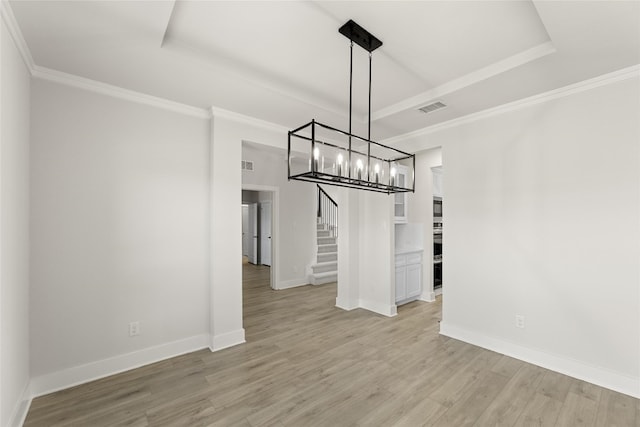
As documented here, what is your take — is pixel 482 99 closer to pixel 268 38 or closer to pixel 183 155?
pixel 268 38

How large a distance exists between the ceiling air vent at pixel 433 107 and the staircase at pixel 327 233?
3940 mm

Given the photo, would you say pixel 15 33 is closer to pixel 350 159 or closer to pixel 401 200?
pixel 350 159

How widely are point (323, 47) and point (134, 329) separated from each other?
318 centimetres

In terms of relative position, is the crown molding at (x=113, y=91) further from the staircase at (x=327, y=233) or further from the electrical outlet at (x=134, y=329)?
the staircase at (x=327, y=233)

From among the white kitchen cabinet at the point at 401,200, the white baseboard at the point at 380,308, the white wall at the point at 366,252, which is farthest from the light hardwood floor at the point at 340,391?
the white kitchen cabinet at the point at 401,200

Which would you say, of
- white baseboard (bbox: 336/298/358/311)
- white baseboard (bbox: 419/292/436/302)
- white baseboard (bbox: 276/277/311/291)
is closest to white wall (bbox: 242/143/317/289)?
white baseboard (bbox: 276/277/311/291)

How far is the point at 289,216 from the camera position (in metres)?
6.62

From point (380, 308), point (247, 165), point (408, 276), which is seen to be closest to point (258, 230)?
point (247, 165)

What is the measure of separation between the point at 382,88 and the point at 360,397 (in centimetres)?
291

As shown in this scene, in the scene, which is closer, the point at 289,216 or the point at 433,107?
the point at 433,107

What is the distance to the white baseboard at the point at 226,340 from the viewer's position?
10.9ft

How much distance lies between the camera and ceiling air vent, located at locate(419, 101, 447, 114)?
324 cm

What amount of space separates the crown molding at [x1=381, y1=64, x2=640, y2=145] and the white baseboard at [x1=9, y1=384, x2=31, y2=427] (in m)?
4.78

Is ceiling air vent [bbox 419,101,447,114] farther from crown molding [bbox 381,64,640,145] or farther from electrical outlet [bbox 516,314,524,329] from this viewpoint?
electrical outlet [bbox 516,314,524,329]
